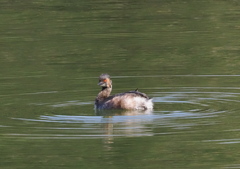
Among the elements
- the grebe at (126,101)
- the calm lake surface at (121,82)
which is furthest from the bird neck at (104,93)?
the calm lake surface at (121,82)

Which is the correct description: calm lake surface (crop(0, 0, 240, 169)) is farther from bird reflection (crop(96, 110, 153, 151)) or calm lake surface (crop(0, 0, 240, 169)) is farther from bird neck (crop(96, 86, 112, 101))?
bird neck (crop(96, 86, 112, 101))

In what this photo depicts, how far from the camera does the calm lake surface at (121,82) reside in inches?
467

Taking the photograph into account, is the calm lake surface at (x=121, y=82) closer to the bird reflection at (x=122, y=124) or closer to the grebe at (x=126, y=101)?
the bird reflection at (x=122, y=124)

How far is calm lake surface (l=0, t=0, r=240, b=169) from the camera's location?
1185cm

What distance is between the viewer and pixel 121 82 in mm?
17391

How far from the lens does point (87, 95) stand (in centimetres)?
1606

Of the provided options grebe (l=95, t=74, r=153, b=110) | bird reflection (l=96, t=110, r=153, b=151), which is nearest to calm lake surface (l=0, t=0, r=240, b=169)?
bird reflection (l=96, t=110, r=153, b=151)

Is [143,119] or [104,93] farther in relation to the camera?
[104,93]

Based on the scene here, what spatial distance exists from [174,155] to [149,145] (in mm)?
599

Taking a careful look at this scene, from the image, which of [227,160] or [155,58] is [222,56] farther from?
[227,160]

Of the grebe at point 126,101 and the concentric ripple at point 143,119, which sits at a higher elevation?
the grebe at point 126,101

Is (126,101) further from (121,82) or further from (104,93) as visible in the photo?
(121,82)

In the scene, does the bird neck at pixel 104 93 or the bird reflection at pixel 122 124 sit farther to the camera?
the bird neck at pixel 104 93

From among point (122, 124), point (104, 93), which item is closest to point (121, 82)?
point (104, 93)
